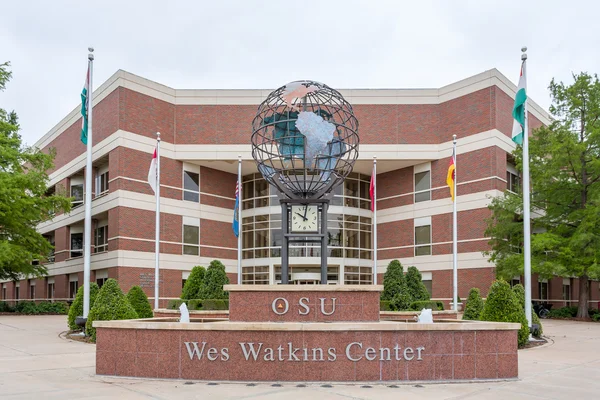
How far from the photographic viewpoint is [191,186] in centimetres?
4028

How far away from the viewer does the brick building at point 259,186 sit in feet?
120

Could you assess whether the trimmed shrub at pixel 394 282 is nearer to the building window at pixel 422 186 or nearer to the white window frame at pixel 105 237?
the building window at pixel 422 186

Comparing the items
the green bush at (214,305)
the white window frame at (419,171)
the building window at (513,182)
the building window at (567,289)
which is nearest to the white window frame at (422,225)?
the white window frame at (419,171)

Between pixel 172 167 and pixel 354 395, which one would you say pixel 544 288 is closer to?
pixel 172 167

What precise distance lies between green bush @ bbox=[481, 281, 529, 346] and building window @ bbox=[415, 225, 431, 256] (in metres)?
21.1

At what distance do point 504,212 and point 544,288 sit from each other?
1362 centimetres

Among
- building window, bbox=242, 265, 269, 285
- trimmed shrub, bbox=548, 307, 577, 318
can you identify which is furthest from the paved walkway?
building window, bbox=242, 265, 269, 285

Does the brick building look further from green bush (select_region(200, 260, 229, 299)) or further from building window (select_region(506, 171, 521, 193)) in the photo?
green bush (select_region(200, 260, 229, 299))

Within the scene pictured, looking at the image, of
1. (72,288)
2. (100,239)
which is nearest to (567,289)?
(100,239)

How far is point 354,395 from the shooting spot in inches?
397

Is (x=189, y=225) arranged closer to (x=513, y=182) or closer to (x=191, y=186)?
(x=191, y=186)

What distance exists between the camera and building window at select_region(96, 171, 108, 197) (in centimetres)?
3972

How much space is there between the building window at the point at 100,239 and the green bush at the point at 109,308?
19.8 metres

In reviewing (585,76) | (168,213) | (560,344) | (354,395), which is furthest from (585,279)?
(354,395)
